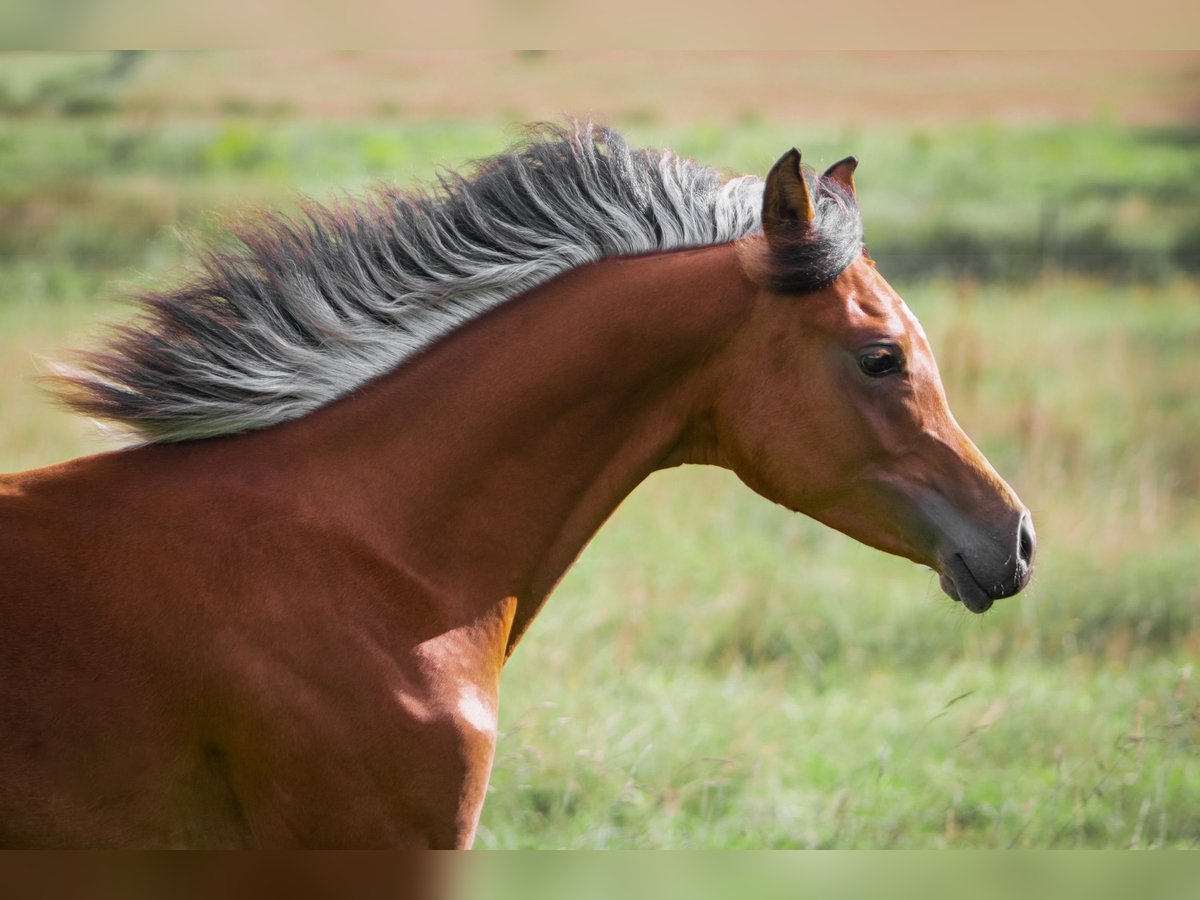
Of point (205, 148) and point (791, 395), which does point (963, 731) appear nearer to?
point (791, 395)

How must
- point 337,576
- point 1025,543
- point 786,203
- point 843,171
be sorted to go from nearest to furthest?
point 337,576, point 786,203, point 1025,543, point 843,171

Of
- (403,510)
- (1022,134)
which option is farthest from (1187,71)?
(403,510)

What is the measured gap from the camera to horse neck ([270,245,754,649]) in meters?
3.04

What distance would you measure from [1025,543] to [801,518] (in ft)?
17.3

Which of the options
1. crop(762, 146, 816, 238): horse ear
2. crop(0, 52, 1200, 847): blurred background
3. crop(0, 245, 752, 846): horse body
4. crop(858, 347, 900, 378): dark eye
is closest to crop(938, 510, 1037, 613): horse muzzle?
crop(858, 347, 900, 378): dark eye

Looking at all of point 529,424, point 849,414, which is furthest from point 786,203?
point 529,424

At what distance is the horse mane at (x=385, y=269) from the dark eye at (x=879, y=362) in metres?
0.23

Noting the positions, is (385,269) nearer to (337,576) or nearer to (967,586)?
(337,576)

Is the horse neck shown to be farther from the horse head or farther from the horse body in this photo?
the horse head

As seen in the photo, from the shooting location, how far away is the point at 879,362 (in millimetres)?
3203

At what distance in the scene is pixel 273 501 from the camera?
2936mm

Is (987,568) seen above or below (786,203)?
below

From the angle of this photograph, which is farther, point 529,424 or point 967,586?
point 967,586

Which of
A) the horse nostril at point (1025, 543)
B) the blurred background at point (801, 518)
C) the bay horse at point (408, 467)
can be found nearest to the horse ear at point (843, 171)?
the bay horse at point (408, 467)
